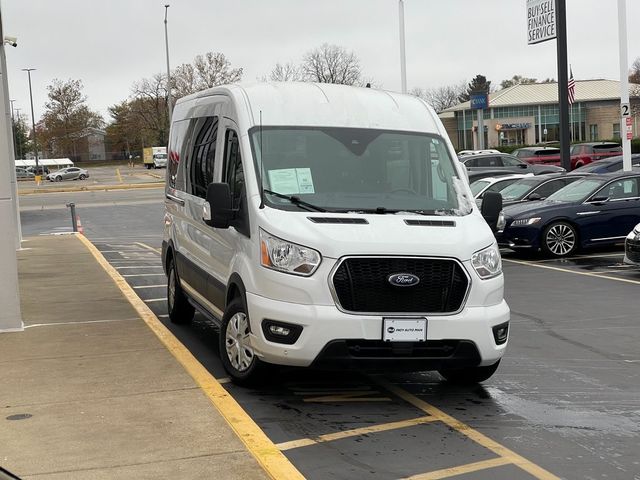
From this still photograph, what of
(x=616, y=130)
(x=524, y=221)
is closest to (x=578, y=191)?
(x=524, y=221)

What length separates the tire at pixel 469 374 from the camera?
22.0 feet

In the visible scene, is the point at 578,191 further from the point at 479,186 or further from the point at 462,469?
the point at 462,469

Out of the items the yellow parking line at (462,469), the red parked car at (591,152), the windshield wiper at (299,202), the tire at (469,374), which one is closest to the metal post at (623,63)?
the tire at (469,374)

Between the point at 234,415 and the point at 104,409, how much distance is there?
0.96 meters

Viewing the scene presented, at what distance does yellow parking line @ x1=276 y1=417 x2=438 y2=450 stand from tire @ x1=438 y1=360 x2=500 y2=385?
920 millimetres

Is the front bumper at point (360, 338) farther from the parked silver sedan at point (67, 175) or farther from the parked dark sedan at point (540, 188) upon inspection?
the parked silver sedan at point (67, 175)

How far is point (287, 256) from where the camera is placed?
6.09 meters

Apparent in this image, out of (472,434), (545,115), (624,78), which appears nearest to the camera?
(472,434)

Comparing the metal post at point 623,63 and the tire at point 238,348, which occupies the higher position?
the metal post at point 623,63

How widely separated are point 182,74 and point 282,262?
85545 millimetres

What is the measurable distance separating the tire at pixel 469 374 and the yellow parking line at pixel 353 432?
3.02 feet

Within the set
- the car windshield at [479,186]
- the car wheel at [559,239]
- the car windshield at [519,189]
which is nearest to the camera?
the car wheel at [559,239]

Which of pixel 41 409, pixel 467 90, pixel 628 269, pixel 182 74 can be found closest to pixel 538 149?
pixel 628 269

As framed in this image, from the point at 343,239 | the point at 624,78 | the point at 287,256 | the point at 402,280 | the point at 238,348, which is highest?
the point at 624,78
